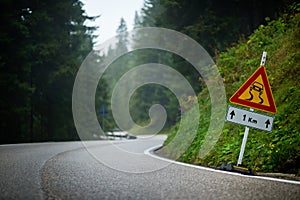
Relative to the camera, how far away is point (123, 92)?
68.2m

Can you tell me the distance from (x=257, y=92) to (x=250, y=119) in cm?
51

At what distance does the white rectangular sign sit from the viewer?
616cm

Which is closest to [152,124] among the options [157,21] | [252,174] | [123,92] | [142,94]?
[142,94]

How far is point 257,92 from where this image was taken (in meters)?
6.27

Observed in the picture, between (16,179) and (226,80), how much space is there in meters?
8.96

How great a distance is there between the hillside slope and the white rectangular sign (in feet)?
2.19

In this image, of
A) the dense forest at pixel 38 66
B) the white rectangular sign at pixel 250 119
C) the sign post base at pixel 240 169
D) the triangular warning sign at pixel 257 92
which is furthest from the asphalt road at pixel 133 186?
the dense forest at pixel 38 66

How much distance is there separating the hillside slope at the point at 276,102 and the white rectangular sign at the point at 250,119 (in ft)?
2.19

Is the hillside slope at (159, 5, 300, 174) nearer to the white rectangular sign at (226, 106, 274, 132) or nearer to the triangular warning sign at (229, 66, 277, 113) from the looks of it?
the white rectangular sign at (226, 106, 274, 132)

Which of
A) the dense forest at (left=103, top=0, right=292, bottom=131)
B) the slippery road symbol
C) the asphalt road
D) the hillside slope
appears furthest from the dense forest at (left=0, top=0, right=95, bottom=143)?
the slippery road symbol

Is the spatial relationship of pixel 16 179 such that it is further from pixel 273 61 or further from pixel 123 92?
pixel 123 92

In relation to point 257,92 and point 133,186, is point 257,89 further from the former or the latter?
point 133,186

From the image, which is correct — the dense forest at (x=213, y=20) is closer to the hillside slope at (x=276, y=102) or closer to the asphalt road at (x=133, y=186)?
the hillside slope at (x=276, y=102)

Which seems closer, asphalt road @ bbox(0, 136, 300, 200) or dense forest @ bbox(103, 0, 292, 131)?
asphalt road @ bbox(0, 136, 300, 200)
